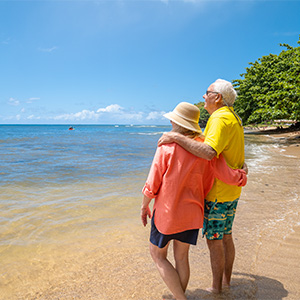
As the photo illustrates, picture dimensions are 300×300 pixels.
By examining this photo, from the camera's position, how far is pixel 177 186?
6.83 ft

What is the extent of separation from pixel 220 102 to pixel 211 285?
197cm

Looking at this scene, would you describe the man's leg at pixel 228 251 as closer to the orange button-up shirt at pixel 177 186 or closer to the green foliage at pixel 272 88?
the orange button-up shirt at pixel 177 186

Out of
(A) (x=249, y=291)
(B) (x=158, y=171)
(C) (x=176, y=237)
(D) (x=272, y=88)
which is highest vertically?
(D) (x=272, y=88)

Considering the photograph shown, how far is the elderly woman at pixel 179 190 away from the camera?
6.81 ft

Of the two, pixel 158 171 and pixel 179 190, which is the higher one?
pixel 158 171

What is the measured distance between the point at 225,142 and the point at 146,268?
1936 millimetres

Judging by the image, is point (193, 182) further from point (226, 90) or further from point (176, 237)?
point (226, 90)

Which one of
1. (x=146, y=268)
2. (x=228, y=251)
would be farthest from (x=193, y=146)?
(x=146, y=268)

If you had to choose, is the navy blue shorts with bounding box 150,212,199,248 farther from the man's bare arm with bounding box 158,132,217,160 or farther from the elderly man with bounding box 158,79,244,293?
the man's bare arm with bounding box 158,132,217,160

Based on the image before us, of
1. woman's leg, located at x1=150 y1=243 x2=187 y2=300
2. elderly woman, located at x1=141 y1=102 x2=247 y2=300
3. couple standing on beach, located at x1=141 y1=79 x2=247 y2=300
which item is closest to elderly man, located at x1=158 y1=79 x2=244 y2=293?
couple standing on beach, located at x1=141 y1=79 x2=247 y2=300

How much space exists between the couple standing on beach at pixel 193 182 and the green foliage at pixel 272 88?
63.3ft

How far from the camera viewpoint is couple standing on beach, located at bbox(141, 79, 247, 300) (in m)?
2.07

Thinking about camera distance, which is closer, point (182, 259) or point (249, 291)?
point (182, 259)

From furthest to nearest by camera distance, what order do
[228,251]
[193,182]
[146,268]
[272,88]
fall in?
1. [272,88]
2. [146,268]
3. [228,251]
4. [193,182]
